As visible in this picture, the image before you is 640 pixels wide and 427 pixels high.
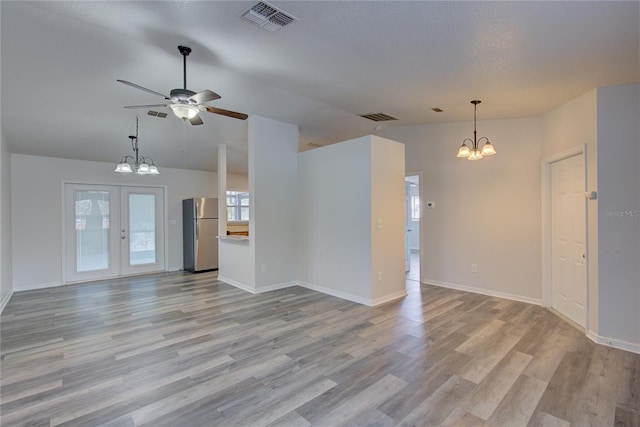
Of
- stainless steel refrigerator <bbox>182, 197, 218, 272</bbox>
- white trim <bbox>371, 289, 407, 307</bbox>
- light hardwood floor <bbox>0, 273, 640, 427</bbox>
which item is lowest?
light hardwood floor <bbox>0, 273, 640, 427</bbox>

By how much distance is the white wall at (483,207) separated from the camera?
4.49 m

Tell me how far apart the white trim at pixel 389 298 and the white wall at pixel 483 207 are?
0.97 metres

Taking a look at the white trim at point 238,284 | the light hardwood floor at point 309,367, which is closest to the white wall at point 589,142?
the light hardwood floor at point 309,367

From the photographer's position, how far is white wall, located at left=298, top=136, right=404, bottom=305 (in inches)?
177

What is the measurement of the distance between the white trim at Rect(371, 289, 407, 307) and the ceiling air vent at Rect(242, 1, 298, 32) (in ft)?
11.7

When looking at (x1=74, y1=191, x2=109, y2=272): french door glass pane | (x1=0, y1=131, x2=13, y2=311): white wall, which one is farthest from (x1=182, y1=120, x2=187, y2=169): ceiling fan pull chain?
(x1=0, y1=131, x2=13, y2=311): white wall

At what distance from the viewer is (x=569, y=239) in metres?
3.85

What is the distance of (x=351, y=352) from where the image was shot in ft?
9.67

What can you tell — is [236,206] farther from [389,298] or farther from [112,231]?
[389,298]

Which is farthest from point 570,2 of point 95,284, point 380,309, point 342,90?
point 95,284

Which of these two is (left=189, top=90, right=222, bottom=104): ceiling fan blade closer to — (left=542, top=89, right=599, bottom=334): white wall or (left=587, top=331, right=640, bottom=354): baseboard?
(left=542, top=89, right=599, bottom=334): white wall

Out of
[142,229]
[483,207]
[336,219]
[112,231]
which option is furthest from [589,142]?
[112,231]

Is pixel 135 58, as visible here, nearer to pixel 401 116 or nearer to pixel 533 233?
pixel 401 116

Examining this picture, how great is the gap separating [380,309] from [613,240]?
8.59ft
